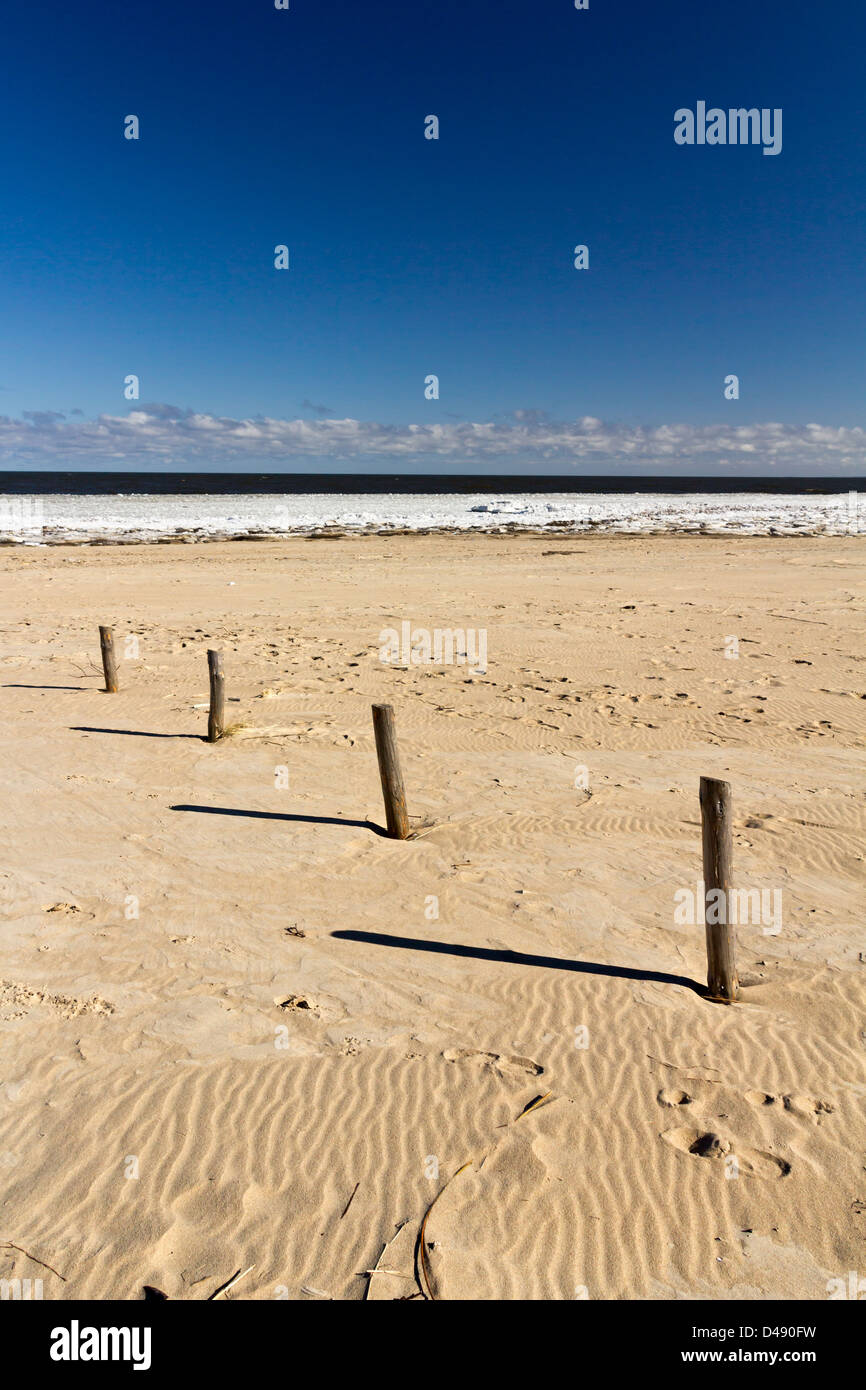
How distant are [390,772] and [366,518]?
38303 millimetres

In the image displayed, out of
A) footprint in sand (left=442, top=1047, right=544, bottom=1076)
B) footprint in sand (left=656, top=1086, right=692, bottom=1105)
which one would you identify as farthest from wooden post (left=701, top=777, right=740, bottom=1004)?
footprint in sand (left=442, top=1047, right=544, bottom=1076)

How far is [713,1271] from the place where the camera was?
3916 mm

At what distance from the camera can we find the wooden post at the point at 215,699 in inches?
407

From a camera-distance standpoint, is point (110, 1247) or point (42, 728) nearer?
point (110, 1247)

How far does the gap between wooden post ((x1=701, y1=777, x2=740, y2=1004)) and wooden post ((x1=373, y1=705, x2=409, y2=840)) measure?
3.10 metres

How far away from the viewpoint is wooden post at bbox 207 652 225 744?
33.9ft

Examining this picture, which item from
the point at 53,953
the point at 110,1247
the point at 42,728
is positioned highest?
the point at 42,728

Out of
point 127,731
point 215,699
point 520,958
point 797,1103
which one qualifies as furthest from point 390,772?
point 127,731

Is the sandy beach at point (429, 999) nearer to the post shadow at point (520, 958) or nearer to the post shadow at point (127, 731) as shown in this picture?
the post shadow at point (520, 958)

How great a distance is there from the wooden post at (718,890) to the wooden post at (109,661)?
385 inches

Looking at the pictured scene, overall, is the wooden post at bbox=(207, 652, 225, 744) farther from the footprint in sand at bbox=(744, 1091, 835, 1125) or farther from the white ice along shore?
the white ice along shore
